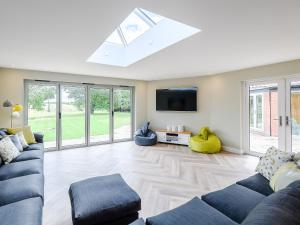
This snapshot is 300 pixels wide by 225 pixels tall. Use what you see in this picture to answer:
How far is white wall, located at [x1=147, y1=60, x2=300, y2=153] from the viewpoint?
173 inches

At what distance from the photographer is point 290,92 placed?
13.1ft

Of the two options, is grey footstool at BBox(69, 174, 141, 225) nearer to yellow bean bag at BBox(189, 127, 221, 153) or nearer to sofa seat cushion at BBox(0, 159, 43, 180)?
sofa seat cushion at BBox(0, 159, 43, 180)

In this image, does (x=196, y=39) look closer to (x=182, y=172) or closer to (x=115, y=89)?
(x=182, y=172)

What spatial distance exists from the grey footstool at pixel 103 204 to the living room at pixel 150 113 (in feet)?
0.04

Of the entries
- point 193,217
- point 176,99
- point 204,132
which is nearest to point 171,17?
point 193,217

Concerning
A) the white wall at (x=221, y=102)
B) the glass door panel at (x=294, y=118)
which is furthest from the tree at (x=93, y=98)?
the glass door panel at (x=294, y=118)

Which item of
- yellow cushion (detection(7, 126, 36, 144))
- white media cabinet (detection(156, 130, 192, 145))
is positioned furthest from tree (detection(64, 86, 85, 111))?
white media cabinet (detection(156, 130, 192, 145))

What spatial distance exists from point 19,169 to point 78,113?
3.33 m

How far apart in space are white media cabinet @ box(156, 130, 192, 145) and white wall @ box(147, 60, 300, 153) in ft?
1.11

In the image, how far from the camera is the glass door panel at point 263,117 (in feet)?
14.1

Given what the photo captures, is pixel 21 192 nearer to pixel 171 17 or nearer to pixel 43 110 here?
pixel 171 17

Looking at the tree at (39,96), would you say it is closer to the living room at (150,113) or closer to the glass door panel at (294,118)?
the living room at (150,113)

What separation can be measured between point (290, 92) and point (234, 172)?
221 centimetres

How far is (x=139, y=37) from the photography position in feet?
12.1
